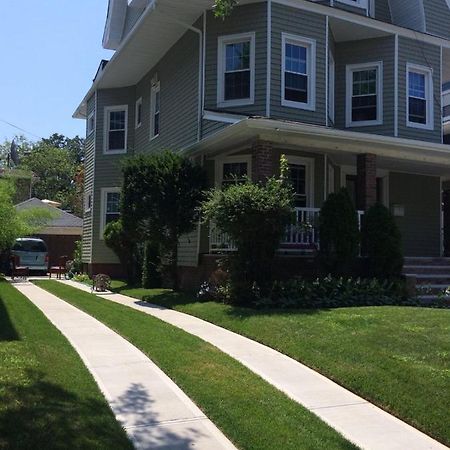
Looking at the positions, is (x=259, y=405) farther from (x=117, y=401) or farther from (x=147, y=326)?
(x=147, y=326)

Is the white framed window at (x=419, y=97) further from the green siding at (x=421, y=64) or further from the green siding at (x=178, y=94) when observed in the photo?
the green siding at (x=178, y=94)

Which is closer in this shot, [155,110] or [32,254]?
[155,110]

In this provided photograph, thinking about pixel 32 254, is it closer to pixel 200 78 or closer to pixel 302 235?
pixel 200 78

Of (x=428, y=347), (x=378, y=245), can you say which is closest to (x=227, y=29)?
(x=378, y=245)

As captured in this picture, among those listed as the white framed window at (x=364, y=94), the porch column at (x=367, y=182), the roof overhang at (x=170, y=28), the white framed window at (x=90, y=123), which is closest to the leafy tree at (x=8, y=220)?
the white framed window at (x=90, y=123)

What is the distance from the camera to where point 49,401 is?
5.07 metres

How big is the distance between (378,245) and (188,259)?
5.39 m

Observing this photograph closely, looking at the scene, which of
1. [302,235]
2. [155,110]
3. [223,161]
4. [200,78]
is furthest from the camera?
[155,110]

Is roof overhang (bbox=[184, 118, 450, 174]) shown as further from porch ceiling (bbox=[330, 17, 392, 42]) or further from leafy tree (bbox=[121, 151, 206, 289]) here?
porch ceiling (bbox=[330, 17, 392, 42])

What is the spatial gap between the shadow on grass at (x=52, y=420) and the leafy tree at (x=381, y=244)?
27.4ft

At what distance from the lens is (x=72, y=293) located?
15.4 m

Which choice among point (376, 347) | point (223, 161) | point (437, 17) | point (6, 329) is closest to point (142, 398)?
point (376, 347)

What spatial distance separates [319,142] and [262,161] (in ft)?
5.06

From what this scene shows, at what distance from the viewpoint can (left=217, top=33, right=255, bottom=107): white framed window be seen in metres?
14.6
